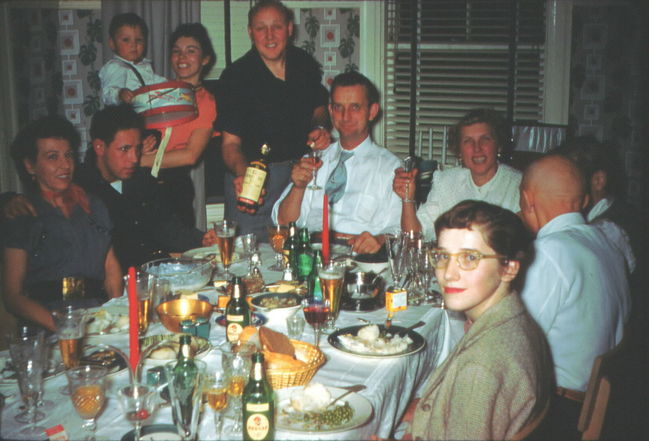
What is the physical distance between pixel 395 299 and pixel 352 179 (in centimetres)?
135

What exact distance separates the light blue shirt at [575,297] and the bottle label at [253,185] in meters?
1.17

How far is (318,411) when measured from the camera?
1.34 m

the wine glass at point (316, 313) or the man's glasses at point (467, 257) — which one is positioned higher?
the man's glasses at point (467, 257)

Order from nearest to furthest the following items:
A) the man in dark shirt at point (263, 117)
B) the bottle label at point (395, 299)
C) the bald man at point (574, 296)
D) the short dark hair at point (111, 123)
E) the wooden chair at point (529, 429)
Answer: the wooden chair at point (529, 429) < the bald man at point (574, 296) < the bottle label at point (395, 299) < the short dark hair at point (111, 123) < the man in dark shirt at point (263, 117)

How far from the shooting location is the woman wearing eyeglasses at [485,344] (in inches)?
49.8

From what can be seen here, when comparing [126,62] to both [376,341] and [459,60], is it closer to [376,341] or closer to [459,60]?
[459,60]

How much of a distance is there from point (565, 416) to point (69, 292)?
178 centimetres

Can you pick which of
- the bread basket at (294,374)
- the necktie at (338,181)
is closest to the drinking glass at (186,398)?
the bread basket at (294,374)

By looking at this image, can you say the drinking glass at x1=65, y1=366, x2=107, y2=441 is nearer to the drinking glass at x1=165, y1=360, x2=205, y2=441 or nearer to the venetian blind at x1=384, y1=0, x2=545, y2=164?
the drinking glass at x1=165, y1=360, x2=205, y2=441

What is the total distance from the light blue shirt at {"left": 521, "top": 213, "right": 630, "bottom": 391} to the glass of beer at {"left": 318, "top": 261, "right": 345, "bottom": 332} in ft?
1.86

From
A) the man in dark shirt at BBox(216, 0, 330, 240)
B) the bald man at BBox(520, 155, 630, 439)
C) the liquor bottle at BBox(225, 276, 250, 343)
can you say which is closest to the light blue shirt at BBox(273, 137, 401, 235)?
the man in dark shirt at BBox(216, 0, 330, 240)

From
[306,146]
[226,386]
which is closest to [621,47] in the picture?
[306,146]

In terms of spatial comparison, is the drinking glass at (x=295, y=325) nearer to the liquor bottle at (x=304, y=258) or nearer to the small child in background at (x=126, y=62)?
the liquor bottle at (x=304, y=258)

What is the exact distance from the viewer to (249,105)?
3.87m
